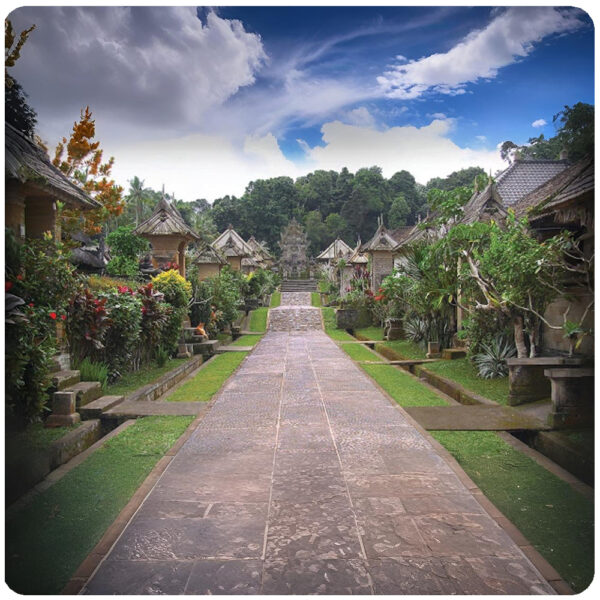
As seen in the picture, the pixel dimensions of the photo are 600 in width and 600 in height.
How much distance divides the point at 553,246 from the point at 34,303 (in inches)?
216

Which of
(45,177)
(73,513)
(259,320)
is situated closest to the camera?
(73,513)

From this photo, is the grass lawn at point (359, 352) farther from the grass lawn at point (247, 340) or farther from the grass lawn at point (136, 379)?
the grass lawn at point (136, 379)

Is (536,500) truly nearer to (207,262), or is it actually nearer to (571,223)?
(571,223)

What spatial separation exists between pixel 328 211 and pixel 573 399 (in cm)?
5599

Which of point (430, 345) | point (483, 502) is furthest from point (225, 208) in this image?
point (483, 502)

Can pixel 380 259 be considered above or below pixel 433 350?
above

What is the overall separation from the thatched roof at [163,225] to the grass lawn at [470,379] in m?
A: 7.44

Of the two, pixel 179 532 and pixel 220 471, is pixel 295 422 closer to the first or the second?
pixel 220 471

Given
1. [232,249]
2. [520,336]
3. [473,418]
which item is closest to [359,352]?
[520,336]

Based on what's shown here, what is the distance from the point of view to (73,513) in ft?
10.9

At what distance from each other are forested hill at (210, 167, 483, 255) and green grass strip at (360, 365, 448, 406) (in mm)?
43938

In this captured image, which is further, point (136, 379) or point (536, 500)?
point (136, 379)

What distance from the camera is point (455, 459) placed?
4375mm

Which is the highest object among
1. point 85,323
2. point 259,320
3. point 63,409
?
point 85,323
